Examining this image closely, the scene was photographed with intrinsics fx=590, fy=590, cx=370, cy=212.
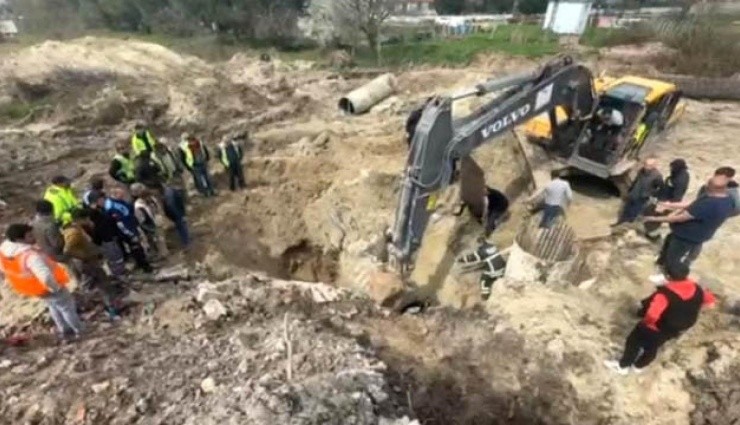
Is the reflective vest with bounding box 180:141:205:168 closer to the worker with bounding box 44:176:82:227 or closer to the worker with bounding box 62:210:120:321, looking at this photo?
the worker with bounding box 44:176:82:227

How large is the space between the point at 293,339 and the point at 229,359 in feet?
1.86

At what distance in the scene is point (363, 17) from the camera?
81.1 ft

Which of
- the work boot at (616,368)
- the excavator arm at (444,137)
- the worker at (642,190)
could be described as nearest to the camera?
the work boot at (616,368)

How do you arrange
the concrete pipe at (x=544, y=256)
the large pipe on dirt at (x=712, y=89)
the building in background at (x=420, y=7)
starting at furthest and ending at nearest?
the building in background at (x=420, y=7) < the large pipe on dirt at (x=712, y=89) < the concrete pipe at (x=544, y=256)

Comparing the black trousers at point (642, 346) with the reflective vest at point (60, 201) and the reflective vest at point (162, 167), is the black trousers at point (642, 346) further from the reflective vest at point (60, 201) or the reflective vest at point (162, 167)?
the reflective vest at point (162, 167)

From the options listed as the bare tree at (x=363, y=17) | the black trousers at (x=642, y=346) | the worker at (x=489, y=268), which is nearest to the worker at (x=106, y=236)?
the worker at (x=489, y=268)

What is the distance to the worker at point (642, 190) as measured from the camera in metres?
7.93

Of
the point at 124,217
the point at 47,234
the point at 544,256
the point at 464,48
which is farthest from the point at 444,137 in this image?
the point at 464,48

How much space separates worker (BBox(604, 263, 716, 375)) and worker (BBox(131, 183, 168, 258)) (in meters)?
5.30

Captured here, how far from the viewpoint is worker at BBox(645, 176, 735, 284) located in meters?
5.68

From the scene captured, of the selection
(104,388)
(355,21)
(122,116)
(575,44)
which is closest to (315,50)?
(355,21)

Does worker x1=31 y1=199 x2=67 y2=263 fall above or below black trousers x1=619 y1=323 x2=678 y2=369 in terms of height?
above

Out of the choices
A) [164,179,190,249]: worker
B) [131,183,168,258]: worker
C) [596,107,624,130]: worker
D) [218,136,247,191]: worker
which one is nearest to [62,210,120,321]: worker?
[131,183,168,258]: worker

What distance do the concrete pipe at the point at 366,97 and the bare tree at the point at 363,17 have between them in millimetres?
10049
